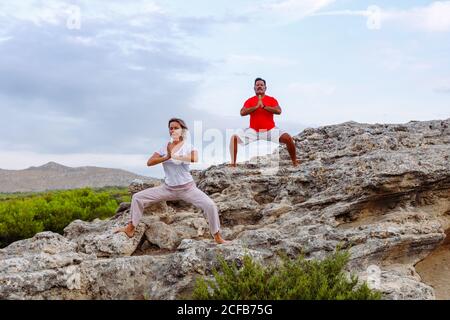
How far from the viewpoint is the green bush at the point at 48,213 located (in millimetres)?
22938

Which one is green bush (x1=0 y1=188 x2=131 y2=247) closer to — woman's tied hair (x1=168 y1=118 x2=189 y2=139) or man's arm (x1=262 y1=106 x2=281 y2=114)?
man's arm (x1=262 y1=106 x2=281 y2=114)

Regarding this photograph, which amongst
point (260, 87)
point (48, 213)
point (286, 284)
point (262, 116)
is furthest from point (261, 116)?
point (48, 213)

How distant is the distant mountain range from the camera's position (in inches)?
3949

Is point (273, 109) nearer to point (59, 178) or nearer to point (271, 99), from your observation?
point (271, 99)

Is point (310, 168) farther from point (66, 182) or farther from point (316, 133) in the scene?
point (66, 182)

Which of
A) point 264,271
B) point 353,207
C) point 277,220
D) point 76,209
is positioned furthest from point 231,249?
point 76,209

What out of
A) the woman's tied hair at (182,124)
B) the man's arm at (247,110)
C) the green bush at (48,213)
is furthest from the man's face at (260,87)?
the green bush at (48,213)

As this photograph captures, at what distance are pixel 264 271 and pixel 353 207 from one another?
149 inches

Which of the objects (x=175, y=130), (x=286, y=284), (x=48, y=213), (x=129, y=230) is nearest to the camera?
(x=286, y=284)

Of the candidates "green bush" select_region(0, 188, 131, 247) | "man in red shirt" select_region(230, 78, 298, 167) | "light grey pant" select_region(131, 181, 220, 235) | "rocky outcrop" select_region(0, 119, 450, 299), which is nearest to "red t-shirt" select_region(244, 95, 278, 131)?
"man in red shirt" select_region(230, 78, 298, 167)

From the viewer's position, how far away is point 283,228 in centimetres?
1078

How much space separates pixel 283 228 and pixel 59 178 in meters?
100

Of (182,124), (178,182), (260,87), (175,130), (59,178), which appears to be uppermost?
(59,178)

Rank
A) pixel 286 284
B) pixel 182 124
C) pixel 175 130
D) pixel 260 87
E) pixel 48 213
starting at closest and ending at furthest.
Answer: pixel 286 284
pixel 175 130
pixel 182 124
pixel 260 87
pixel 48 213
